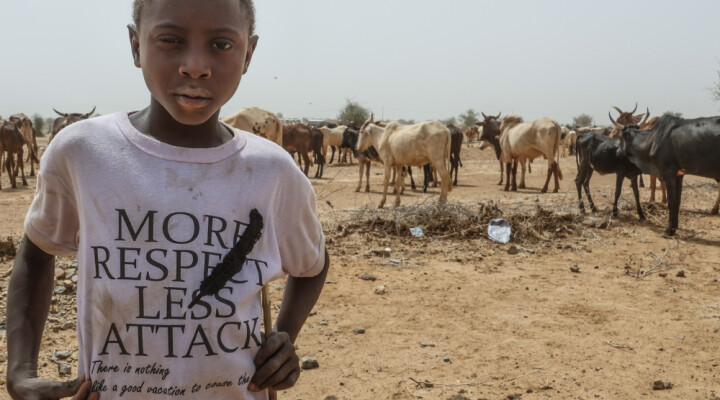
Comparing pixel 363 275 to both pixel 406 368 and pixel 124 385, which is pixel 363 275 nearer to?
pixel 406 368

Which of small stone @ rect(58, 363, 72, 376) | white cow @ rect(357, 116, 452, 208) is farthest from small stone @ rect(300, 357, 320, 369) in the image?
white cow @ rect(357, 116, 452, 208)

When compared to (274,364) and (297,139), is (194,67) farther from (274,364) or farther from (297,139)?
(297,139)

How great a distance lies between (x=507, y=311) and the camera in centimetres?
560

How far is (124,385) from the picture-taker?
128 cm

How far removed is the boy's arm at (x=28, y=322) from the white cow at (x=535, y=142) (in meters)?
15.7

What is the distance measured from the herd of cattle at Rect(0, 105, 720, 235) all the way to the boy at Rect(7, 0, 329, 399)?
9143 millimetres

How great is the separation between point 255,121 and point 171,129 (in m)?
10.1

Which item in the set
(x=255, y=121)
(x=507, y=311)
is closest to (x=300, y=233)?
(x=507, y=311)

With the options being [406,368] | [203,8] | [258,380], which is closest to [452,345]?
[406,368]

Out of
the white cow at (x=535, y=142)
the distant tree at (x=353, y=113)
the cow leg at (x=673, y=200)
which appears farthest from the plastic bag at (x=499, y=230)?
the distant tree at (x=353, y=113)

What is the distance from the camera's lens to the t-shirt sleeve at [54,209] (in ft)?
4.38

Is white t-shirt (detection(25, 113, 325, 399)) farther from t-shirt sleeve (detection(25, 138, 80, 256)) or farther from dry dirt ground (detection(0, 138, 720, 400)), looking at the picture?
dry dirt ground (detection(0, 138, 720, 400))

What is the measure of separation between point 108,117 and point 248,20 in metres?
0.42

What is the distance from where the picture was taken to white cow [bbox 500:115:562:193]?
1597cm
